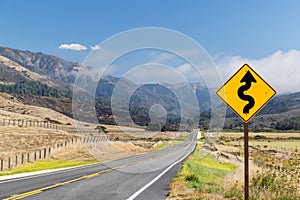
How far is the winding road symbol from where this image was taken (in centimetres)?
988

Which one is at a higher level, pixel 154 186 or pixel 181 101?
pixel 181 101

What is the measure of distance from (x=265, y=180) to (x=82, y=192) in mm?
6746

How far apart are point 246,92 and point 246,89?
8 cm

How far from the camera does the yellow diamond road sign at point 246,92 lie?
978 cm

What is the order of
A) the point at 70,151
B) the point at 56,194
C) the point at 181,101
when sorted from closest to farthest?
the point at 56,194 → the point at 181,101 → the point at 70,151

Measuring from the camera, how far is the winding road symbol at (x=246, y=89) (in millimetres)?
9875

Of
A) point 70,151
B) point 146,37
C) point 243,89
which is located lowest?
point 70,151

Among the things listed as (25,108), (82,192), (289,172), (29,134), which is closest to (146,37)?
(82,192)

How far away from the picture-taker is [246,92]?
995 cm

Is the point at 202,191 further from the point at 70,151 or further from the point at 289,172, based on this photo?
the point at 70,151

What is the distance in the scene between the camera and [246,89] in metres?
9.95

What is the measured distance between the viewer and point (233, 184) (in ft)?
46.4

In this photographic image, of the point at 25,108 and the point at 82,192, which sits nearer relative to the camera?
the point at 82,192

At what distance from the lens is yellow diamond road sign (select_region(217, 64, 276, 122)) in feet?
32.1
